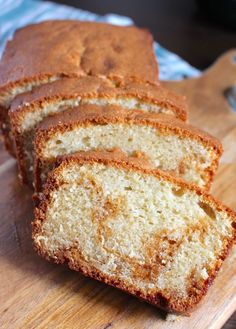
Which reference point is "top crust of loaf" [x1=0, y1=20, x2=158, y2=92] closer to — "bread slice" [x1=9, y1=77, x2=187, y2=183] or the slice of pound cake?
"bread slice" [x1=9, y1=77, x2=187, y2=183]

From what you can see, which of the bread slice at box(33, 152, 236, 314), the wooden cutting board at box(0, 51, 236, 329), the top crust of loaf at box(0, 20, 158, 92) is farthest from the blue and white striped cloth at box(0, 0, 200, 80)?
the bread slice at box(33, 152, 236, 314)

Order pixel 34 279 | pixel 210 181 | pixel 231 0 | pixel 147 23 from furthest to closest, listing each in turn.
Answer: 1. pixel 147 23
2. pixel 231 0
3. pixel 210 181
4. pixel 34 279

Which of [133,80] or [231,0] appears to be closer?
[133,80]

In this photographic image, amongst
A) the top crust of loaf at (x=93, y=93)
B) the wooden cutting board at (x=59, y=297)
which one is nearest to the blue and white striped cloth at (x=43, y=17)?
the top crust of loaf at (x=93, y=93)

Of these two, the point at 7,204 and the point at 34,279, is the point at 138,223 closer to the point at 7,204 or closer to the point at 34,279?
the point at 34,279

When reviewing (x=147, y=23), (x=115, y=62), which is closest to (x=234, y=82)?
(x=115, y=62)

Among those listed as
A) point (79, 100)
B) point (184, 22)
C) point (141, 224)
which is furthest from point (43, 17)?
point (141, 224)

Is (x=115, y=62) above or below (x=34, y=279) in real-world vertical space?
above

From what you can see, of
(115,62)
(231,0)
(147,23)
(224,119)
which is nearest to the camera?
(115,62)
